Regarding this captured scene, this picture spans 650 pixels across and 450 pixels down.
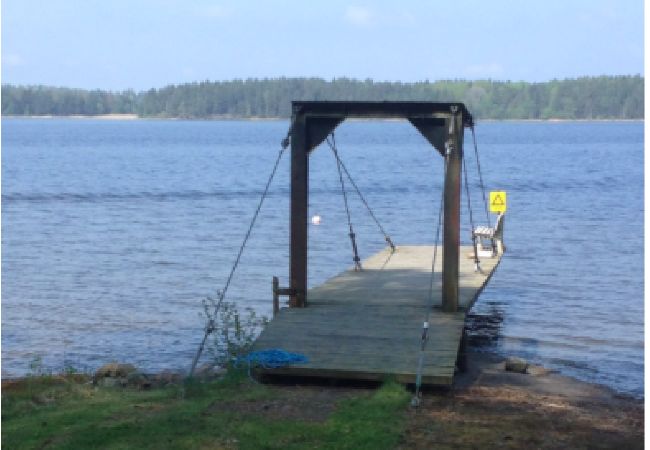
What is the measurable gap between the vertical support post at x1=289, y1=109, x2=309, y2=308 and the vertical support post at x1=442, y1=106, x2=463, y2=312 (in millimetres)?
2135

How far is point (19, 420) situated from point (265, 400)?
8.84ft

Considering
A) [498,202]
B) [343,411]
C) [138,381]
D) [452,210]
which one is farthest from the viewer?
[498,202]

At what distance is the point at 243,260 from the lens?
3002 cm

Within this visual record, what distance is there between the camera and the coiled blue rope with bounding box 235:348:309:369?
44.3ft

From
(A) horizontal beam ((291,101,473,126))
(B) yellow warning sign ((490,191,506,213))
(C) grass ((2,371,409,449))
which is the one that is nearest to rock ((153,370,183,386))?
(C) grass ((2,371,409,449))

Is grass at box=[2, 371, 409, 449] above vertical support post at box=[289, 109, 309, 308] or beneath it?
beneath

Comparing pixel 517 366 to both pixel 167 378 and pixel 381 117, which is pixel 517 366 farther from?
pixel 167 378

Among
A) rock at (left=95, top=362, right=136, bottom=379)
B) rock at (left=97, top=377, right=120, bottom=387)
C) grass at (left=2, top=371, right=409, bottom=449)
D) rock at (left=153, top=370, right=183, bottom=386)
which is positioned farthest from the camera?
rock at (left=95, top=362, right=136, bottom=379)

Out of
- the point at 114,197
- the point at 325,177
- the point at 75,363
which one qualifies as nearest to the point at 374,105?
the point at 75,363

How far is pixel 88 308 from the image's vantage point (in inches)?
898

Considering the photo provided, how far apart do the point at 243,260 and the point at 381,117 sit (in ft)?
47.6

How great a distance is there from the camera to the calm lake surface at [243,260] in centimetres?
1912

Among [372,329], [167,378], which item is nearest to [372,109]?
[372,329]

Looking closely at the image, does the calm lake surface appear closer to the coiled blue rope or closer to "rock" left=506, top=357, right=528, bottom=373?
"rock" left=506, top=357, right=528, bottom=373
